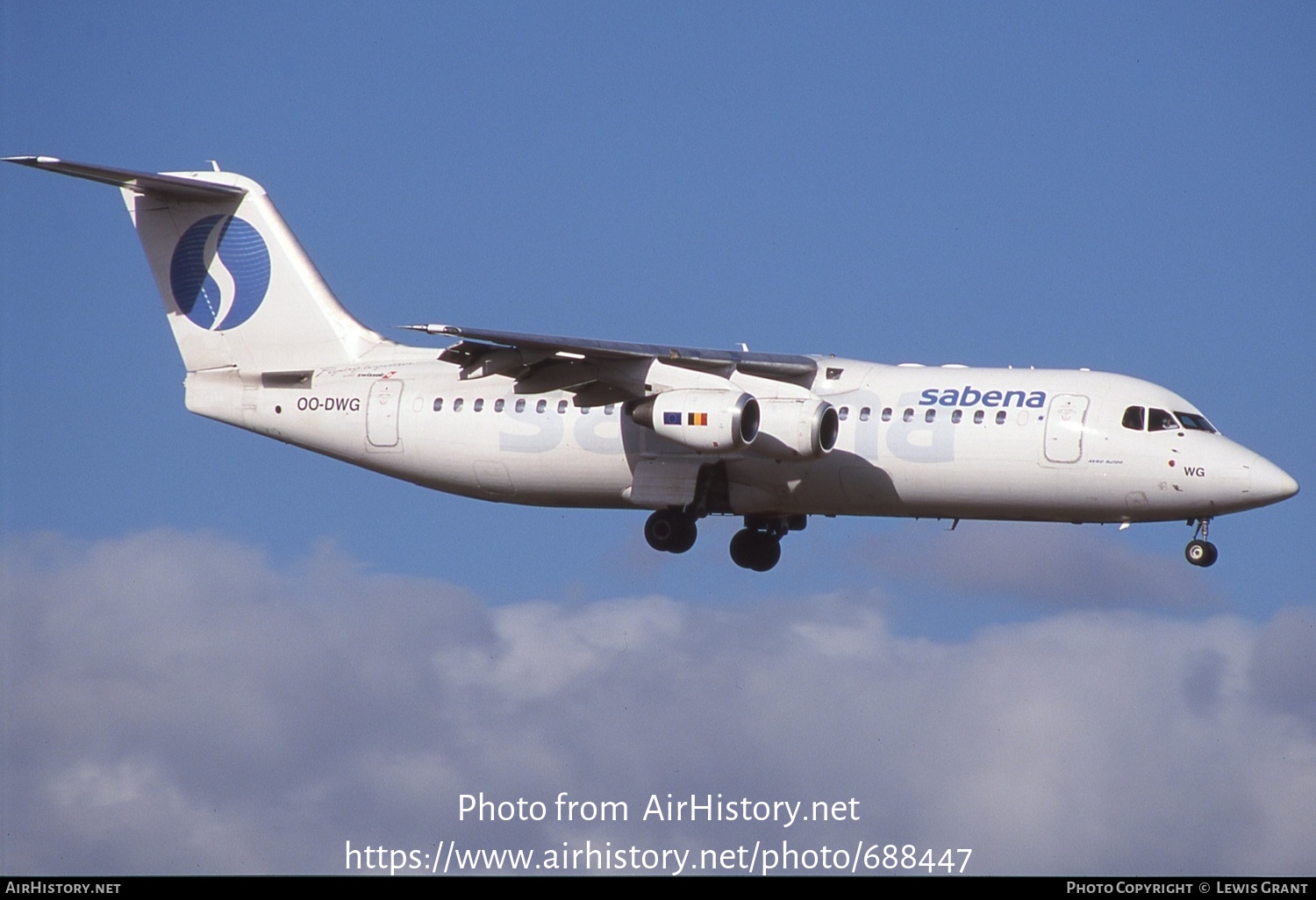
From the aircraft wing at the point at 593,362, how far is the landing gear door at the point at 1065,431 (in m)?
3.21

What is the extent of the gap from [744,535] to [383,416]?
513 centimetres

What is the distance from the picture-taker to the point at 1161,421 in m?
24.7

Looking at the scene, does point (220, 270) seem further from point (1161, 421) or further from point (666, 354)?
point (1161, 421)

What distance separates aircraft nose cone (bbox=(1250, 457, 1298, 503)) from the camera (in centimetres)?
2414

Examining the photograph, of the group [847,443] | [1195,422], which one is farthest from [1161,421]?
[847,443]

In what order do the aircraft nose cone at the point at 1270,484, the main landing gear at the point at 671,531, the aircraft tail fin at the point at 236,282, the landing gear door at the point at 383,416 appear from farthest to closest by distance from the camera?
the aircraft tail fin at the point at 236,282 → the landing gear door at the point at 383,416 → the main landing gear at the point at 671,531 → the aircraft nose cone at the point at 1270,484

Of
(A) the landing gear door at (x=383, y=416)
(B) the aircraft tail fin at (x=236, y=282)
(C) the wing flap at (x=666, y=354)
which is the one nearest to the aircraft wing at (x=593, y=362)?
(C) the wing flap at (x=666, y=354)

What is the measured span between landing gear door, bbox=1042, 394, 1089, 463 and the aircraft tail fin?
9.69 meters

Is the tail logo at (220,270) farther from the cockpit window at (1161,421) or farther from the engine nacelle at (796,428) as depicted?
the cockpit window at (1161,421)

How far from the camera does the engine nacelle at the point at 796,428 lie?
25.0m

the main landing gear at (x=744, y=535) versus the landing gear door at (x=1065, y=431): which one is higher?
the landing gear door at (x=1065, y=431)
